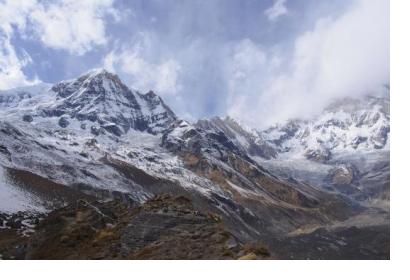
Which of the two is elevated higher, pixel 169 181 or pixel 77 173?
pixel 169 181

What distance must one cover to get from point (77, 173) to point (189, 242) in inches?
4260

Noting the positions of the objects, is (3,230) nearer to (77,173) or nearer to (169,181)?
(77,173)

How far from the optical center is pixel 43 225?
93.9 feet

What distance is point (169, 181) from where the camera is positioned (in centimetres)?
16738

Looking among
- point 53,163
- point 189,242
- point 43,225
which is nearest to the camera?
point 189,242
